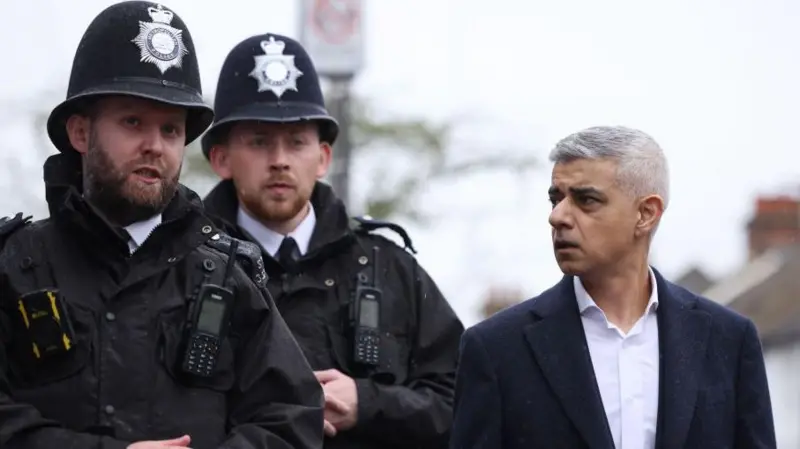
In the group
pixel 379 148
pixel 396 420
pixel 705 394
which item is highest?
pixel 705 394

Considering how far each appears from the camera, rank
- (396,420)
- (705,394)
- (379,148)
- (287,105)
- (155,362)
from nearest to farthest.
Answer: (155,362), (705,394), (396,420), (287,105), (379,148)

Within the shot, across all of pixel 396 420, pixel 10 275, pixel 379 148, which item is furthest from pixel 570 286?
pixel 379 148

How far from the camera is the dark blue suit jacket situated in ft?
20.0

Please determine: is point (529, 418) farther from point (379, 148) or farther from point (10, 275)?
point (379, 148)

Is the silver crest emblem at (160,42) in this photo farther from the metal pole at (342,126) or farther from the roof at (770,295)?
Result: the roof at (770,295)

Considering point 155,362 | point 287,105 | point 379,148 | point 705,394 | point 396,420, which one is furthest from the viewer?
point 379,148

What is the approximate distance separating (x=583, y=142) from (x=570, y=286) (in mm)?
479

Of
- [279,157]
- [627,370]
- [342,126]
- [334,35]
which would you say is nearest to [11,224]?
[627,370]

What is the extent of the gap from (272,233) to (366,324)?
1.90 feet

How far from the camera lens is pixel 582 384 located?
6.11 m

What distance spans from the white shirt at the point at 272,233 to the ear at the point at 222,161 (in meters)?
0.20

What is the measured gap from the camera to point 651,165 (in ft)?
20.7

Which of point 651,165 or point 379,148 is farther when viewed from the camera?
point 379,148

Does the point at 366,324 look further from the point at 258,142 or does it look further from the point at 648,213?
the point at 648,213
